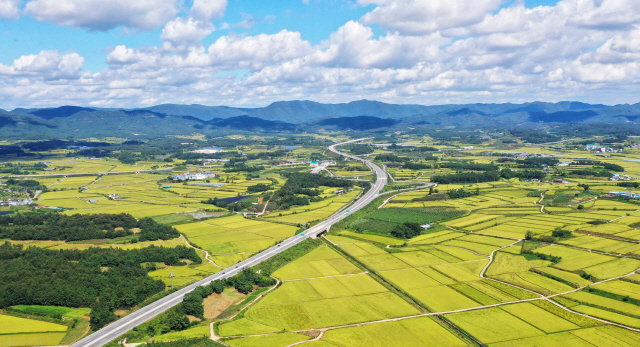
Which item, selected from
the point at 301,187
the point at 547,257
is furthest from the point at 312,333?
the point at 301,187

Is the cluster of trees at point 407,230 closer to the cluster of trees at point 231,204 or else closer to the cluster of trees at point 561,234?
the cluster of trees at point 561,234

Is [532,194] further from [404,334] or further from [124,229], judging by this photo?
[124,229]

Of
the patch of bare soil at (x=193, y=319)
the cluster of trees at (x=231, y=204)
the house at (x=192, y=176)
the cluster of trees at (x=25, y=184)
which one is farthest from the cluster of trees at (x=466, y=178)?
the cluster of trees at (x=25, y=184)

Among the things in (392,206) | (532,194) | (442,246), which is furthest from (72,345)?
(532,194)

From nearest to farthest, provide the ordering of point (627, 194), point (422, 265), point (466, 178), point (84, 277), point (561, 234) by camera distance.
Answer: point (84, 277) < point (422, 265) < point (561, 234) < point (627, 194) < point (466, 178)

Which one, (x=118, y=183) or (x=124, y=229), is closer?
(x=124, y=229)

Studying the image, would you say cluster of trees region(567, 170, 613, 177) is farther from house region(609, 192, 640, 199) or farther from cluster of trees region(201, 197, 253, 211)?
cluster of trees region(201, 197, 253, 211)

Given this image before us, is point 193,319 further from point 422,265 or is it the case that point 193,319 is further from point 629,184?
point 629,184
